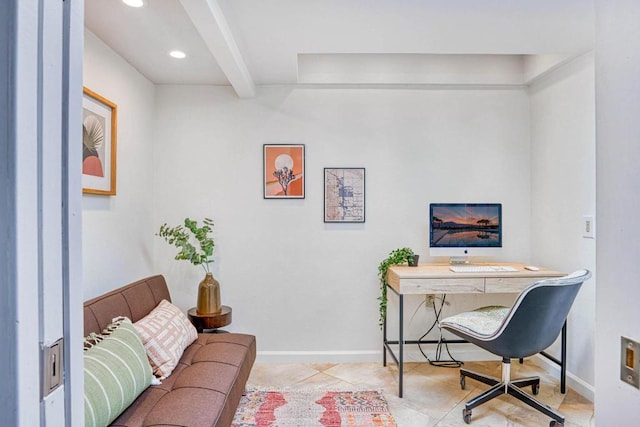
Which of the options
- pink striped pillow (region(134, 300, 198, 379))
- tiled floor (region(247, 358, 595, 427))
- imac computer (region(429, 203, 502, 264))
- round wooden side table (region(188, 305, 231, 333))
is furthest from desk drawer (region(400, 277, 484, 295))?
pink striped pillow (region(134, 300, 198, 379))

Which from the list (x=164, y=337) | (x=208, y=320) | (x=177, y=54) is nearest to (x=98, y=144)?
(x=177, y=54)

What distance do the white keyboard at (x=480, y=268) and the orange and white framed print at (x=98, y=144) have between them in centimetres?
238

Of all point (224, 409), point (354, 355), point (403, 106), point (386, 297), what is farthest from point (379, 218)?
point (224, 409)

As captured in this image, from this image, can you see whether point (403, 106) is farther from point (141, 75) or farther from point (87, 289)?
point (87, 289)

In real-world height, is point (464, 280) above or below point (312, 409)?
above

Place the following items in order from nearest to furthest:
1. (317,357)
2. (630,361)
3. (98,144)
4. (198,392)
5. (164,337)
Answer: (630,361) → (198,392) → (164,337) → (98,144) → (317,357)

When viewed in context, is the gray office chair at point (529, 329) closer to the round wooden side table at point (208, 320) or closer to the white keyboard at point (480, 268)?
the white keyboard at point (480, 268)

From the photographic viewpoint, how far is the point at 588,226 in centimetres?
246

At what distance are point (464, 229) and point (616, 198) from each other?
233cm

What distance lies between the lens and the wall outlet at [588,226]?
242 cm

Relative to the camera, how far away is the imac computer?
290 cm

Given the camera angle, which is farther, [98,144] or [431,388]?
[431,388]

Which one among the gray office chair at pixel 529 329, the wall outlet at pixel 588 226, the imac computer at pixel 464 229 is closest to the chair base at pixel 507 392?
the gray office chair at pixel 529 329

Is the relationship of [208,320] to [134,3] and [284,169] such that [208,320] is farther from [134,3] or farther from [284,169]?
[134,3]
